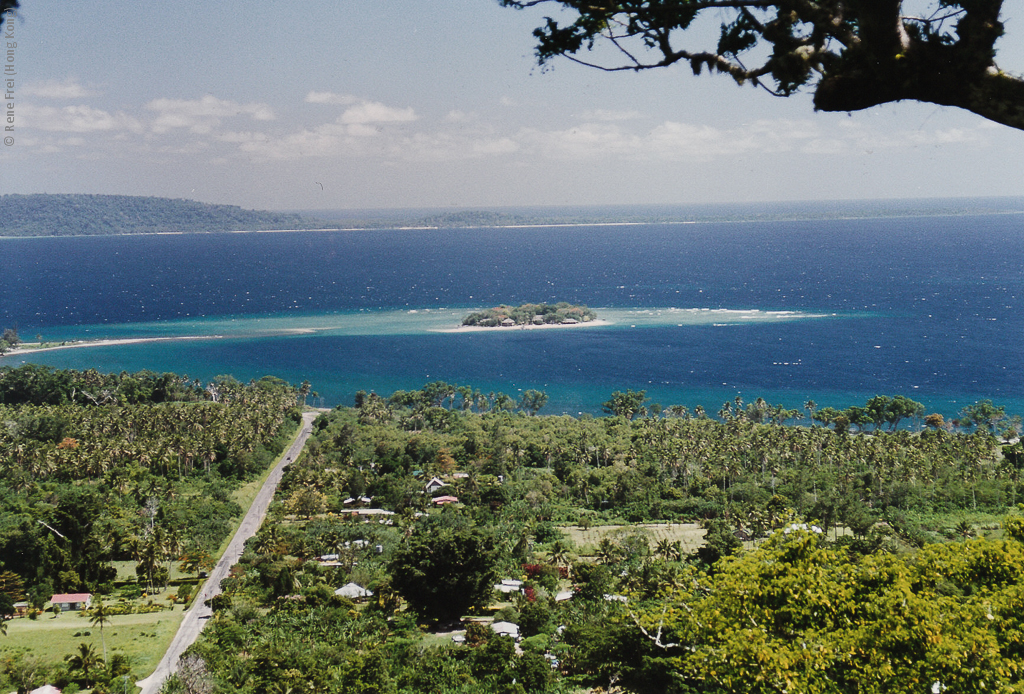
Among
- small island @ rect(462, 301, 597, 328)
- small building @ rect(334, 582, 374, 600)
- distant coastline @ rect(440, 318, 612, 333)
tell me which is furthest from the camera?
small island @ rect(462, 301, 597, 328)

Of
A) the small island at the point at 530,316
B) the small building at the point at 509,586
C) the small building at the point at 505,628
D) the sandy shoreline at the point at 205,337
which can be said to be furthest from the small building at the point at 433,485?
the small island at the point at 530,316

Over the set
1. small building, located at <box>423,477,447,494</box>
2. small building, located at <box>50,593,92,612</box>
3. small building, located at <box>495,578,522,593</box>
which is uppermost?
small building, located at <box>50,593,92,612</box>

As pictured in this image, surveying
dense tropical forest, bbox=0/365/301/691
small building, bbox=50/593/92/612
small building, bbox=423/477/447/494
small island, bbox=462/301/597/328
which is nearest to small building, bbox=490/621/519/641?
dense tropical forest, bbox=0/365/301/691

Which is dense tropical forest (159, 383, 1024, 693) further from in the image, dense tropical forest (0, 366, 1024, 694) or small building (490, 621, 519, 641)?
small building (490, 621, 519, 641)

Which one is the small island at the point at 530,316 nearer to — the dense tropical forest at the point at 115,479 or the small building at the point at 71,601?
the dense tropical forest at the point at 115,479

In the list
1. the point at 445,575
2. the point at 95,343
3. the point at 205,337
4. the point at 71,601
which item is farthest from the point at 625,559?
the point at 95,343

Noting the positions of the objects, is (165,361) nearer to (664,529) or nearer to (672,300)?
(664,529)
